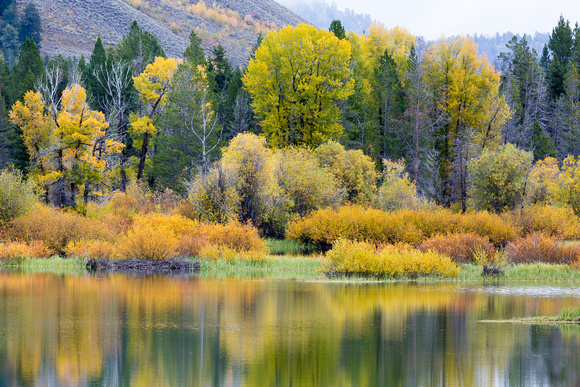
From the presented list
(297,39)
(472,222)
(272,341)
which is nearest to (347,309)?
(272,341)

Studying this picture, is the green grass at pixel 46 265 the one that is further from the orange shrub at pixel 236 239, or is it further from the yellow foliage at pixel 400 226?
the yellow foliage at pixel 400 226

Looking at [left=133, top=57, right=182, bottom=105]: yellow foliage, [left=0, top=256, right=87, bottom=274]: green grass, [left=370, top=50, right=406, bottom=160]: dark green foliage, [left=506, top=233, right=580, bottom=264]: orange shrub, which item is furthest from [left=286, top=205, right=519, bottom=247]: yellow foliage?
[left=133, top=57, right=182, bottom=105]: yellow foliage

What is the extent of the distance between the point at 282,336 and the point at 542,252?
20908mm

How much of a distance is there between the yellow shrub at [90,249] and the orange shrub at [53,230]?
69 cm

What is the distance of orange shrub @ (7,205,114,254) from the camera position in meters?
39.9

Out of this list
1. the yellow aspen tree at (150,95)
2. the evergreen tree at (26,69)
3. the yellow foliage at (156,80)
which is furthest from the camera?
the evergreen tree at (26,69)

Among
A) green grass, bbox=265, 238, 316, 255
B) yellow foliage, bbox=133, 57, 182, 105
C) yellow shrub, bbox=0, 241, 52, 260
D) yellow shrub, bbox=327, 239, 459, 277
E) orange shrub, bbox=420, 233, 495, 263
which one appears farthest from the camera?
yellow foliage, bbox=133, 57, 182, 105

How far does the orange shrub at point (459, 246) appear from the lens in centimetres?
3575

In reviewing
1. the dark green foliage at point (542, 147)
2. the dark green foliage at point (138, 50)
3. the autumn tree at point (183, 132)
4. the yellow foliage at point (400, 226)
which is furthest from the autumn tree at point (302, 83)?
the dark green foliage at point (138, 50)

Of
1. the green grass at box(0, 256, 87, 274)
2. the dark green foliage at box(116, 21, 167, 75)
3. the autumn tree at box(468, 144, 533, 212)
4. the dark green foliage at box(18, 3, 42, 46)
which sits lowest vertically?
the green grass at box(0, 256, 87, 274)

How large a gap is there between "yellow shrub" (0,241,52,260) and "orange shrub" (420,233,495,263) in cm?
2122

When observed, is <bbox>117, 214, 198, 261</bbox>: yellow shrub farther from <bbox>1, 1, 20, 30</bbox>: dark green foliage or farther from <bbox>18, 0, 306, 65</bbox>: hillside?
<bbox>1, 1, 20, 30</bbox>: dark green foliage

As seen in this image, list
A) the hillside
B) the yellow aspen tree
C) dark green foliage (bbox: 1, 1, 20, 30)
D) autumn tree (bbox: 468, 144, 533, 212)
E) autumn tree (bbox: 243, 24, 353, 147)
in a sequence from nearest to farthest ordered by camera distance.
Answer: autumn tree (bbox: 468, 144, 533, 212), autumn tree (bbox: 243, 24, 353, 147), the yellow aspen tree, dark green foliage (bbox: 1, 1, 20, 30), the hillside

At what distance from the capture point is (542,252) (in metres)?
34.7
